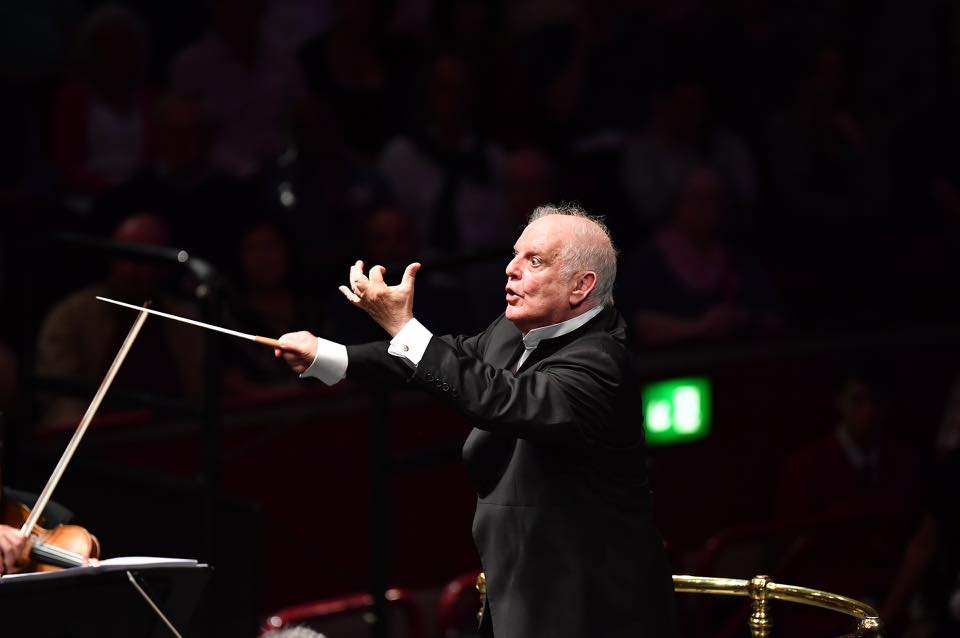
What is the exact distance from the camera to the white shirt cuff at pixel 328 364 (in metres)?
2.87

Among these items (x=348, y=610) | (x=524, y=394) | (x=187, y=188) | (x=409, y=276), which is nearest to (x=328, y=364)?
(x=409, y=276)

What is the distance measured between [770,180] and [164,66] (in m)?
3.07

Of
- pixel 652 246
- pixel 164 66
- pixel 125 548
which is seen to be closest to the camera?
pixel 125 548

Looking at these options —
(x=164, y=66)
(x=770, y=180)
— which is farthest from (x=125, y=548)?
(x=770, y=180)

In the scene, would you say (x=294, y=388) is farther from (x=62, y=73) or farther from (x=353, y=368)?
(x=353, y=368)

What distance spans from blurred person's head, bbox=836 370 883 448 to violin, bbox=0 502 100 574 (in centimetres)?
382

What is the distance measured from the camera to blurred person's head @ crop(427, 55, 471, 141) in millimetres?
6898

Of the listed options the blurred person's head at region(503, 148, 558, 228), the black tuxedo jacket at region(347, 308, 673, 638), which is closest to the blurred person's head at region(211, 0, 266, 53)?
the blurred person's head at region(503, 148, 558, 228)

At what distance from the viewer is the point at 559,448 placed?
2980 millimetres

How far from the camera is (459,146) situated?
6996mm

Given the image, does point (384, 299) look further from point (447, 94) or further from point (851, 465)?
point (447, 94)

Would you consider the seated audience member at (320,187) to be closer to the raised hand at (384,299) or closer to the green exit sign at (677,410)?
the green exit sign at (677,410)

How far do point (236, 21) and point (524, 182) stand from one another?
1.33 m

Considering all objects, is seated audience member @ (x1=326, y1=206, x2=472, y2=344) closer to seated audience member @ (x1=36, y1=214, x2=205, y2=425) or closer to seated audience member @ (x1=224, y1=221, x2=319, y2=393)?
seated audience member @ (x1=224, y1=221, x2=319, y2=393)
